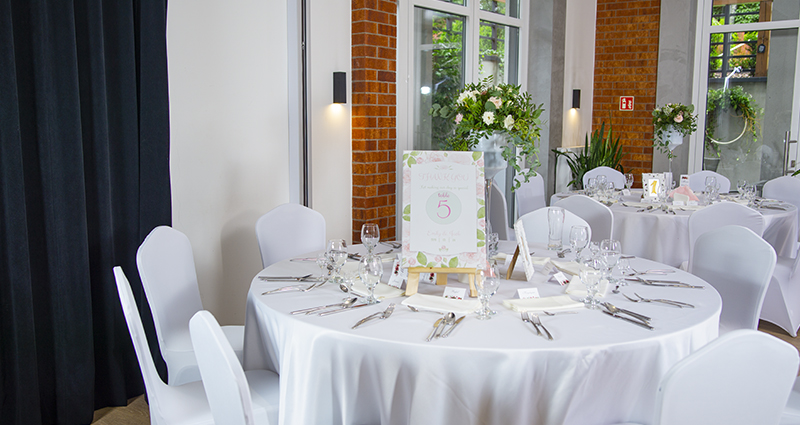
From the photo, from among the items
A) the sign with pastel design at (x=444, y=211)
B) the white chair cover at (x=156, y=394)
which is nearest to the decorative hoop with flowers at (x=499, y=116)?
the sign with pastel design at (x=444, y=211)

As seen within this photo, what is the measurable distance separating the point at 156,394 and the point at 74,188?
1.32 metres

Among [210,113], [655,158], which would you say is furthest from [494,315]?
[655,158]

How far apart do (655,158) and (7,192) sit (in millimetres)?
7167

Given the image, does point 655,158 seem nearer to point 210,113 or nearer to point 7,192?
point 210,113

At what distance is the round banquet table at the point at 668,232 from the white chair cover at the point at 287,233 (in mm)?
2164

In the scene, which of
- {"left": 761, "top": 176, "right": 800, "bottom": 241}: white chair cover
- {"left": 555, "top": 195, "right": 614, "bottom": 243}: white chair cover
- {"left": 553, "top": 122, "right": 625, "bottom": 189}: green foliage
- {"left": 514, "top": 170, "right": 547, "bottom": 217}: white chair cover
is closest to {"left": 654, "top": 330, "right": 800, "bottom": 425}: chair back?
{"left": 555, "top": 195, "right": 614, "bottom": 243}: white chair cover

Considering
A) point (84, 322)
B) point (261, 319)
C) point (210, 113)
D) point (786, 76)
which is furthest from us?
point (786, 76)

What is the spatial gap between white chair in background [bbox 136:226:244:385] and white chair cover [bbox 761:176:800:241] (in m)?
4.77

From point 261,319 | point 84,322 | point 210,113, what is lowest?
point 84,322

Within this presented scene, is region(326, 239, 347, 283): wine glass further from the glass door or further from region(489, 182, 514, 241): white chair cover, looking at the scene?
the glass door

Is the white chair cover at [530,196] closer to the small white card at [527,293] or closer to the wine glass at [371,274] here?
the small white card at [527,293]

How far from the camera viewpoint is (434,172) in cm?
225

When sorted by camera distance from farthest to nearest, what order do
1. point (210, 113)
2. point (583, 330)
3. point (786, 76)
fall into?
1. point (786, 76)
2. point (210, 113)
3. point (583, 330)

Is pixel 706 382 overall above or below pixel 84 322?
above
